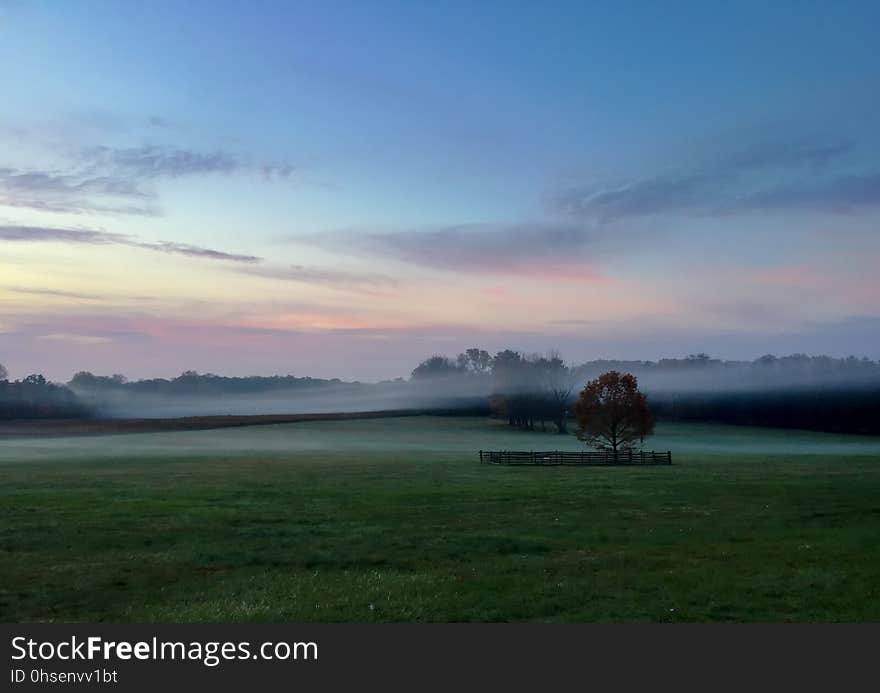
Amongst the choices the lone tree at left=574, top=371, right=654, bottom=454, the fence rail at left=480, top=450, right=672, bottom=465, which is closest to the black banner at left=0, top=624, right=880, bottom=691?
the fence rail at left=480, top=450, right=672, bottom=465

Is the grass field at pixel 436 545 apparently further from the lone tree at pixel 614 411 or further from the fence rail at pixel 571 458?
the lone tree at pixel 614 411

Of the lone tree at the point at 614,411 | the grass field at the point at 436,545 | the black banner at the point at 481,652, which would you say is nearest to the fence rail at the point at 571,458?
the lone tree at the point at 614,411

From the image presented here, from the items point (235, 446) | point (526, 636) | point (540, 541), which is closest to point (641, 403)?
point (235, 446)

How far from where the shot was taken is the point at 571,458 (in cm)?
7162

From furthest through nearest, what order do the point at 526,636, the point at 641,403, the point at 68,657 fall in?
the point at 641,403, the point at 526,636, the point at 68,657

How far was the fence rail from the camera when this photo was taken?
6862 cm

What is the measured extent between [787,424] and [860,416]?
1264 centimetres

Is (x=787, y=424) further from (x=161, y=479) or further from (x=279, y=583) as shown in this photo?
(x=279, y=583)

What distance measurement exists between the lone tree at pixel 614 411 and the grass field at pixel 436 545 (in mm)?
21497

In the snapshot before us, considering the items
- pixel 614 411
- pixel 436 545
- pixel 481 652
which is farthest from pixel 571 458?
pixel 481 652

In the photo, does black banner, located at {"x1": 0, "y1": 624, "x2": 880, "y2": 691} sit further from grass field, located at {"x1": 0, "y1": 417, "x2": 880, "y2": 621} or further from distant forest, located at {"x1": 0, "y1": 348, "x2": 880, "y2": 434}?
distant forest, located at {"x1": 0, "y1": 348, "x2": 880, "y2": 434}

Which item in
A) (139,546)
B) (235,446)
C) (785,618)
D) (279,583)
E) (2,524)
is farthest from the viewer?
(235,446)

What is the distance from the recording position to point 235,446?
301 feet

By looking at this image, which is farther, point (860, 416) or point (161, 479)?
point (860, 416)
